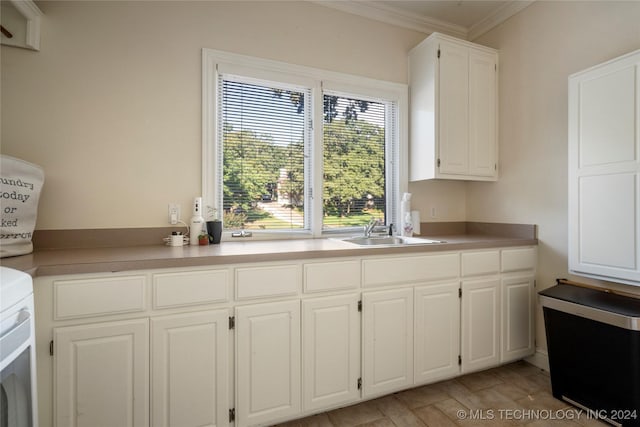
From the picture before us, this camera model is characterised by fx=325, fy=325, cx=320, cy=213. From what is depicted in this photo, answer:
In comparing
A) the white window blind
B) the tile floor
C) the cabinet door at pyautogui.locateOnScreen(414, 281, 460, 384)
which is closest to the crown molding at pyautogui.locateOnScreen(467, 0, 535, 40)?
the white window blind

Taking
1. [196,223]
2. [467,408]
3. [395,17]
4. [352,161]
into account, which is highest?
[395,17]

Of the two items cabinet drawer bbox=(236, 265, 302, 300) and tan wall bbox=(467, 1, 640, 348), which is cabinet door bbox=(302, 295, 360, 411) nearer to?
cabinet drawer bbox=(236, 265, 302, 300)

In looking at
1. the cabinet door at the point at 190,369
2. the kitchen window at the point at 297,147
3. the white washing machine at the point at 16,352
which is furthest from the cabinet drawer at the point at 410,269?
the white washing machine at the point at 16,352

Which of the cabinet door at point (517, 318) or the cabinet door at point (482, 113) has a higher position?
the cabinet door at point (482, 113)

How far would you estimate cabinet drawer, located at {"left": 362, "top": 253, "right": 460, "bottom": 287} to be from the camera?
6.03ft

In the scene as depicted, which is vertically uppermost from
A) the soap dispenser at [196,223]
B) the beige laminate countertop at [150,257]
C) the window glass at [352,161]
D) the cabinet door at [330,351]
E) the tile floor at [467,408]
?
the window glass at [352,161]

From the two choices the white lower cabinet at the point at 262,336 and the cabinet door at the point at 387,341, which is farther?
the cabinet door at the point at 387,341

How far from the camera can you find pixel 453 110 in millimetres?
2457

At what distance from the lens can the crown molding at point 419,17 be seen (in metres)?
2.45

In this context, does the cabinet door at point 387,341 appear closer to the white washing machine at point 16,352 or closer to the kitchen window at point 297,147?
the kitchen window at point 297,147

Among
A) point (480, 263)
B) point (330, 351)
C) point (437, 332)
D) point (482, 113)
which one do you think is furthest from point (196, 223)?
point (482, 113)

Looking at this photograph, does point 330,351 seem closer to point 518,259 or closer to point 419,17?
point 518,259

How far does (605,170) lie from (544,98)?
30.8 inches

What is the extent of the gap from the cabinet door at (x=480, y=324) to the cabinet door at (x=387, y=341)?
1.44 ft
